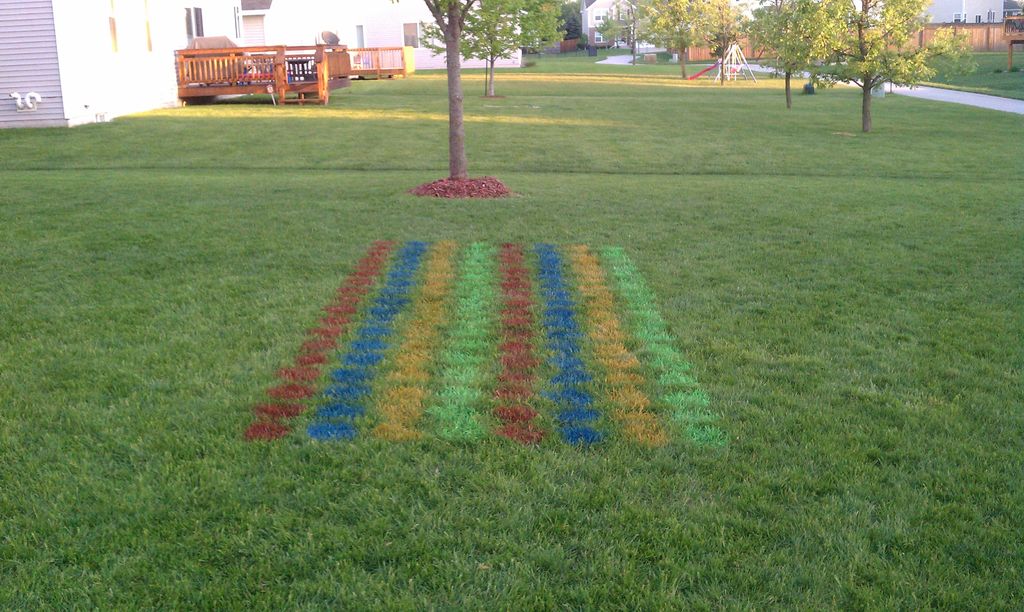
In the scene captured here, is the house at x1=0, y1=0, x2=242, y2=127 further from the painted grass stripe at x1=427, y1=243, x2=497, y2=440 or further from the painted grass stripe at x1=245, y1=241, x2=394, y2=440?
the painted grass stripe at x1=427, y1=243, x2=497, y2=440

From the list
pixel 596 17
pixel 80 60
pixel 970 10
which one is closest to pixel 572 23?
pixel 596 17

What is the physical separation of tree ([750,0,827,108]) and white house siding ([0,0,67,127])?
1403 cm

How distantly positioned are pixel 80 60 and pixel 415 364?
15265 millimetres

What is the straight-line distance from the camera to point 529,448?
390cm

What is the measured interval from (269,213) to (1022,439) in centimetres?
702

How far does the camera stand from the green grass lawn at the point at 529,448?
3004 mm

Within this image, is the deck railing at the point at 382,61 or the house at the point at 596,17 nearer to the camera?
the deck railing at the point at 382,61

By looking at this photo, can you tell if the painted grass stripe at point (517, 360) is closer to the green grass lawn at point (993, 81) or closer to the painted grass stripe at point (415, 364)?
the painted grass stripe at point (415, 364)

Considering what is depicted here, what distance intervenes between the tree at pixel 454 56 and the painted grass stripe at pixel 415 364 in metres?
3.71

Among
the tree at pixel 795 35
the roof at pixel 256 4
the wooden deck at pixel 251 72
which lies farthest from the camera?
the roof at pixel 256 4

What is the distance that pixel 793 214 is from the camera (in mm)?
9305

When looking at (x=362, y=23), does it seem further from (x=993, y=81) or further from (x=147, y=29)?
(x=993, y=81)

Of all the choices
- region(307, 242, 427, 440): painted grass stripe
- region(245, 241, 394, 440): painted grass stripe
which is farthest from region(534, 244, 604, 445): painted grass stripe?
region(245, 241, 394, 440): painted grass stripe

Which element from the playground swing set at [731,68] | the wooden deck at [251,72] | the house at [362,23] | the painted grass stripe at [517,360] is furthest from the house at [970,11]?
the painted grass stripe at [517,360]
